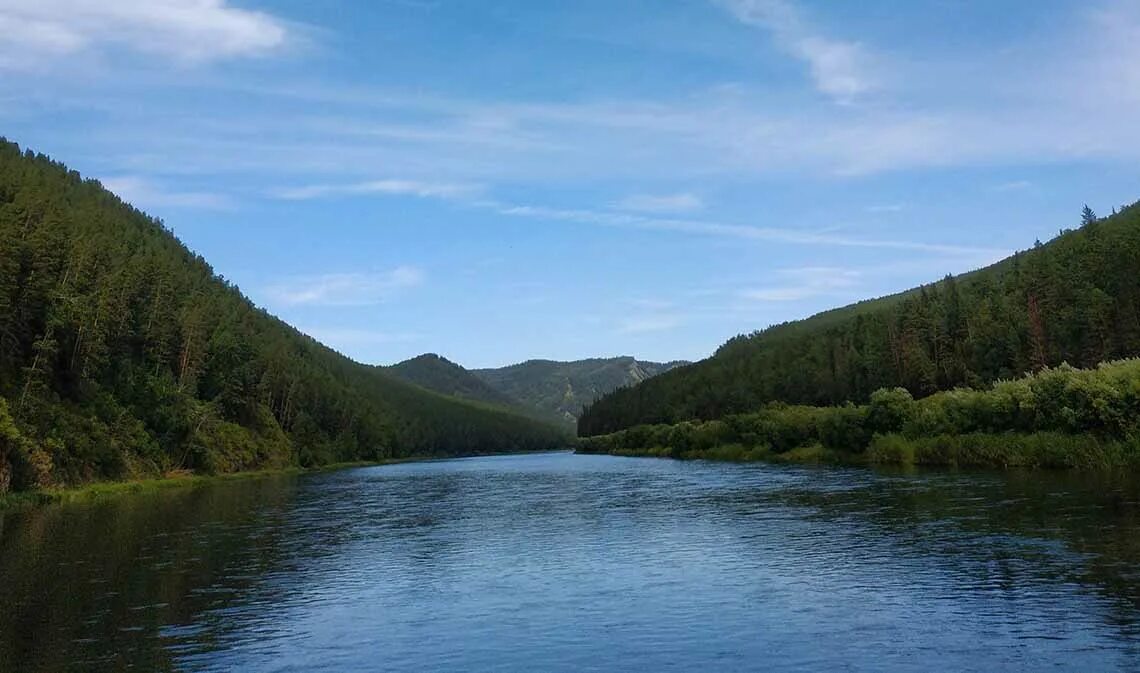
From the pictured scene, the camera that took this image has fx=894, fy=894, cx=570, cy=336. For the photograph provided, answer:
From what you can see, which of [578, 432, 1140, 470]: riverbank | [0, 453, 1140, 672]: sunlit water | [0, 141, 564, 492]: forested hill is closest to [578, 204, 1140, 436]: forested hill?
[578, 432, 1140, 470]: riverbank

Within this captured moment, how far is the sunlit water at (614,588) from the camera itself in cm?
2352

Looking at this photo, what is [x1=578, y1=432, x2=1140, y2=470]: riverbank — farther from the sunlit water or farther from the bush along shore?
the sunlit water

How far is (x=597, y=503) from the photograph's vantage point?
72.3 meters

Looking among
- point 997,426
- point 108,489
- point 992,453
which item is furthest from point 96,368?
point 997,426

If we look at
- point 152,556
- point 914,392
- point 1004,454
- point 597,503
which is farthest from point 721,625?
point 914,392

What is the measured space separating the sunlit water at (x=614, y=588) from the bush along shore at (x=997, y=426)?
437 inches

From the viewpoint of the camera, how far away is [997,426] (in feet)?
281

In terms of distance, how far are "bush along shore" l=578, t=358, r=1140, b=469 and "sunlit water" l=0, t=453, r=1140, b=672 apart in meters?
11.1

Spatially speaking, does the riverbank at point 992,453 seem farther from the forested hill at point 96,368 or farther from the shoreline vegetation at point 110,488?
the forested hill at point 96,368

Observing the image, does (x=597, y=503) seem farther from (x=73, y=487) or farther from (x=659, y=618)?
(x=73, y=487)

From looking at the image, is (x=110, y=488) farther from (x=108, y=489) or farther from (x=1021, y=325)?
(x=1021, y=325)

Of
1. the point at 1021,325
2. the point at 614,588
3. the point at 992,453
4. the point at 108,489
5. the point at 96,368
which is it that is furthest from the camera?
the point at 1021,325

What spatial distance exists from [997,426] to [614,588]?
2580 inches

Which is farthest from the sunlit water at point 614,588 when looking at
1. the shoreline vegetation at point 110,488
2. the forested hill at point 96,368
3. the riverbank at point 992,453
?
the forested hill at point 96,368
